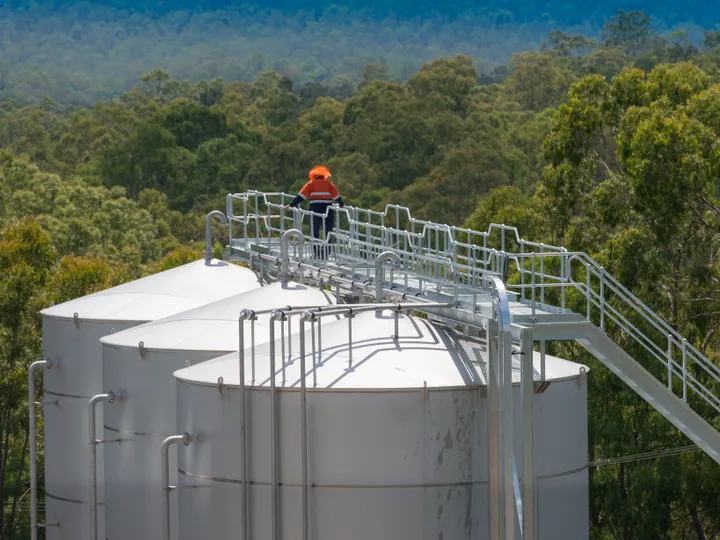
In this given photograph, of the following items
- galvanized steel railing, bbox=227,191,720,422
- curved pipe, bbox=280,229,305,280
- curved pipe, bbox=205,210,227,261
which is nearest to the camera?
galvanized steel railing, bbox=227,191,720,422

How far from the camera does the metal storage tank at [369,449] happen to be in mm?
15250

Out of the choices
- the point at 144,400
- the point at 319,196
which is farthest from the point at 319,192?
the point at 144,400

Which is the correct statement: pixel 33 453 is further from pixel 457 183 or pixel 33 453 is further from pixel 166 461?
pixel 457 183

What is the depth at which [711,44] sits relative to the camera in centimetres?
12862

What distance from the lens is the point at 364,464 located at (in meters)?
15.2

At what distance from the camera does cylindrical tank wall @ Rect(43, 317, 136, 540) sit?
23.0 meters

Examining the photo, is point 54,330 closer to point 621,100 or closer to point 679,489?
point 679,489

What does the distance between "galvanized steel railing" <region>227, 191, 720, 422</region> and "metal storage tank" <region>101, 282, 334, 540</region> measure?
1.82 meters

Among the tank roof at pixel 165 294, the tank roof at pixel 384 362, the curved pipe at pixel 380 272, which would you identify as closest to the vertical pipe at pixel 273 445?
the tank roof at pixel 384 362

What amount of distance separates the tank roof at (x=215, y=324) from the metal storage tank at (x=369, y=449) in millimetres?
2864

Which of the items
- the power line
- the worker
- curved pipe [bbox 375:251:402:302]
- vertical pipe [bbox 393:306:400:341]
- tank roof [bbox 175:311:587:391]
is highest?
the worker

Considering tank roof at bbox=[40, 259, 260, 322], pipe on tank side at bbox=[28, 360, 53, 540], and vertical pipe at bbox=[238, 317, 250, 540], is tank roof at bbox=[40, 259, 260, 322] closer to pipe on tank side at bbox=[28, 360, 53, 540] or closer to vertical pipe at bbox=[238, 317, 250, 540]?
pipe on tank side at bbox=[28, 360, 53, 540]

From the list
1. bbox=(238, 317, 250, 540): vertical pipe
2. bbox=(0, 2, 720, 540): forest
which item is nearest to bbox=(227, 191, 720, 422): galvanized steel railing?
bbox=(0, 2, 720, 540): forest

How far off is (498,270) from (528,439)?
291cm
